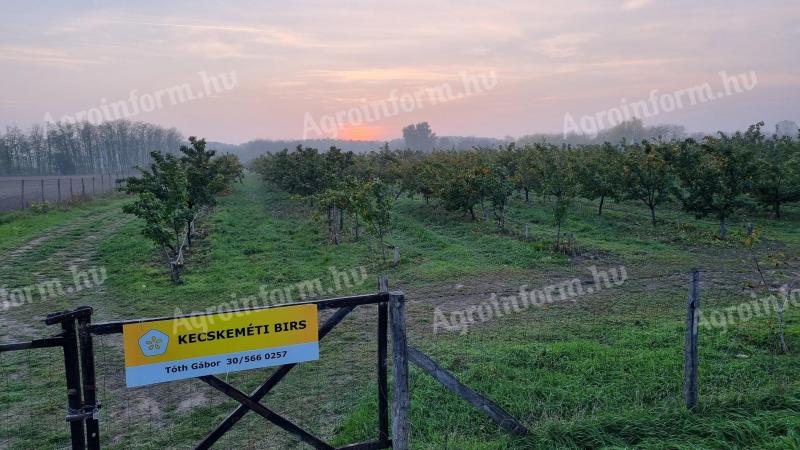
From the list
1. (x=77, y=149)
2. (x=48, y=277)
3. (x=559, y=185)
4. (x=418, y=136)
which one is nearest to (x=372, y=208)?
(x=559, y=185)

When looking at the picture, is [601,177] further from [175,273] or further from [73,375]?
[73,375]

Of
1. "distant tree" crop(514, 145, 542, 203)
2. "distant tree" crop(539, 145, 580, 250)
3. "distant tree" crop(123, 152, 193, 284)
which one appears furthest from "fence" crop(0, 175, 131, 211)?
"distant tree" crop(514, 145, 542, 203)

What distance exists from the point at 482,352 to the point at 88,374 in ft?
17.8

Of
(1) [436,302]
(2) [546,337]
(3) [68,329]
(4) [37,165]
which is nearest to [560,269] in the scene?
(1) [436,302]

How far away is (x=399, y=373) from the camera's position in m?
4.48

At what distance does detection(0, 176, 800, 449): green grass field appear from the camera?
519 cm

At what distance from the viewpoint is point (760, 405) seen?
17.2 feet

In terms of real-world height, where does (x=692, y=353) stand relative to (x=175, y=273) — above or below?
above

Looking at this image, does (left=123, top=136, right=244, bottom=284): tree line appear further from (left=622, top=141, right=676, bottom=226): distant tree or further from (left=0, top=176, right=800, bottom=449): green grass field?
(left=622, top=141, right=676, bottom=226): distant tree

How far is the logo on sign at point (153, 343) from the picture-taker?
3857 millimetres

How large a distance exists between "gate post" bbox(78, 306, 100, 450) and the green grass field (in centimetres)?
193

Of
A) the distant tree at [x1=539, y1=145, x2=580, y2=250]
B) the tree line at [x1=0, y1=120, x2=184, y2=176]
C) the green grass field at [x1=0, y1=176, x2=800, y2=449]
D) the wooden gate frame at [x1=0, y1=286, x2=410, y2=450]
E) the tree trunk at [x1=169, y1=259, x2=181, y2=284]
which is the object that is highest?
the tree line at [x1=0, y1=120, x2=184, y2=176]

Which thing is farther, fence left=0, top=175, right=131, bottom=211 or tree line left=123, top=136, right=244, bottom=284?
fence left=0, top=175, right=131, bottom=211

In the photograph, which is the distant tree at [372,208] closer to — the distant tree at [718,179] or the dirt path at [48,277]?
the dirt path at [48,277]
